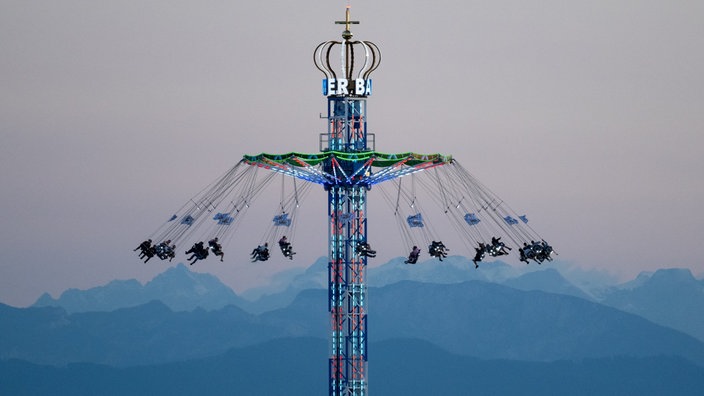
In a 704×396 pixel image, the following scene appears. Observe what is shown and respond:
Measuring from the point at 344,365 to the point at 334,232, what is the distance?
8.03 m

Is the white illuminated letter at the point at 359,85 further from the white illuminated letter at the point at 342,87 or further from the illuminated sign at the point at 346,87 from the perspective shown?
the white illuminated letter at the point at 342,87

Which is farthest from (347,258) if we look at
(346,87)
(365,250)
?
(346,87)

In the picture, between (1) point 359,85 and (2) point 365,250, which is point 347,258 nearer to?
(2) point 365,250

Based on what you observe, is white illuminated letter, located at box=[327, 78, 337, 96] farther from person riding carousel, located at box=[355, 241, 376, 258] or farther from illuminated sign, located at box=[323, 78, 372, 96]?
person riding carousel, located at box=[355, 241, 376, 258]

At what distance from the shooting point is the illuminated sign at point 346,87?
136m

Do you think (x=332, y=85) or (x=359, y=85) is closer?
(x=332, y=85)

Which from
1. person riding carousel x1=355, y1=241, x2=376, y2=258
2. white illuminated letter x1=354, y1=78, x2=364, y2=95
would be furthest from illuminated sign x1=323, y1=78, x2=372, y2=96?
person riding carousel x1=355, y1=241, x2=376, y2=258

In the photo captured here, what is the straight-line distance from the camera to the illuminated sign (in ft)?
445

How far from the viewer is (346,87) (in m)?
136

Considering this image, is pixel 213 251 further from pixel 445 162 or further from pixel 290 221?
pixel 445 162

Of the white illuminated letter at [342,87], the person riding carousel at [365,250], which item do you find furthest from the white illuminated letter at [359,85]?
the person riding carousel at [365,250]

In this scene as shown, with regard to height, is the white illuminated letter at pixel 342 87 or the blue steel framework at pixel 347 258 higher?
the white illuminated letter at pixel 342 87

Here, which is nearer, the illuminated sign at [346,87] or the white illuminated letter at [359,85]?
the illuminated sign at [346,87]

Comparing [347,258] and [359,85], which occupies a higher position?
[359,85]
